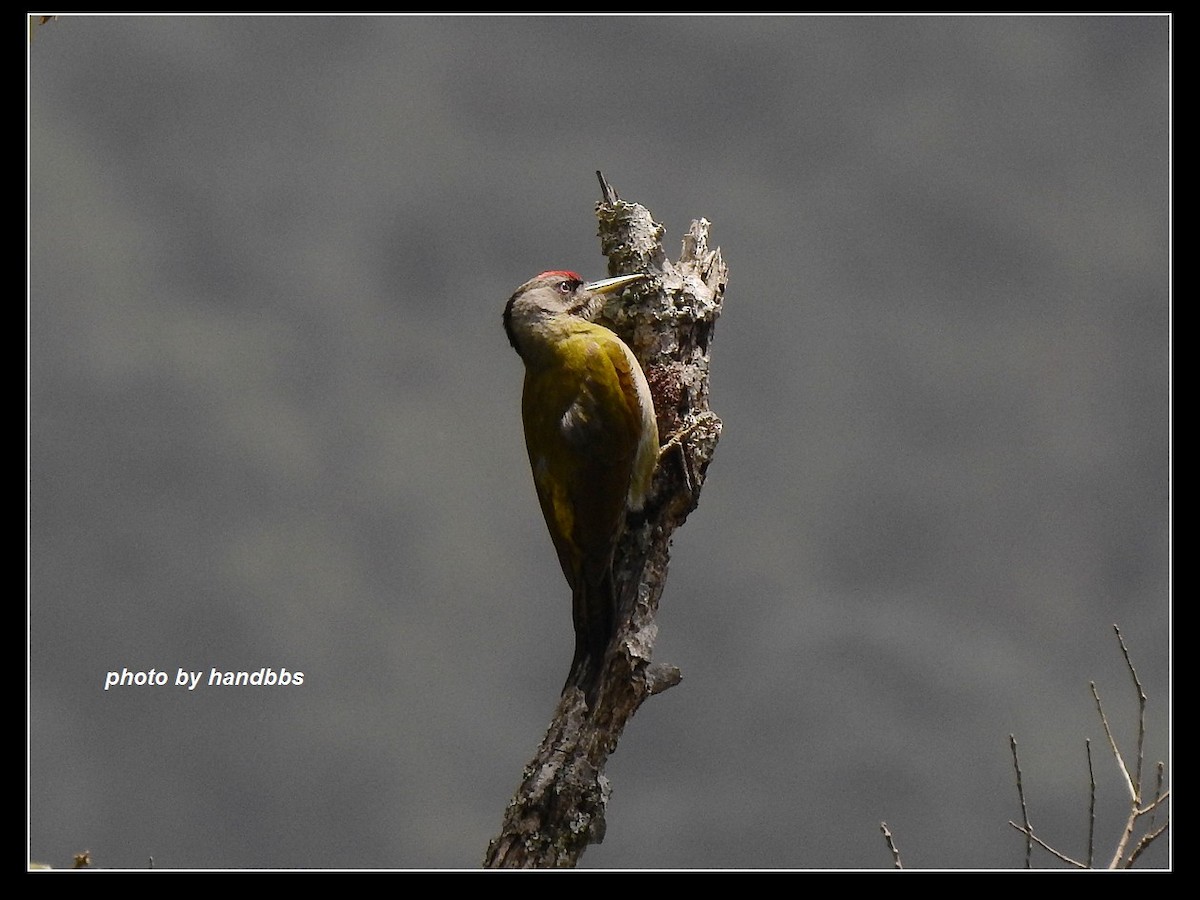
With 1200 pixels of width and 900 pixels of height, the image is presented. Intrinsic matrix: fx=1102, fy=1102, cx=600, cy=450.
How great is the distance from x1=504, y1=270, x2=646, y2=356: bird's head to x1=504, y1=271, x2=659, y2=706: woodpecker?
13 mm

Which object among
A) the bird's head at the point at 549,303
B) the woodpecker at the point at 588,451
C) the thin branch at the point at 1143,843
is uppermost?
the bird's head at the point at 549,303

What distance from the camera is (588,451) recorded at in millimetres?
4582

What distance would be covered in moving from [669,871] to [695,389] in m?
2.01

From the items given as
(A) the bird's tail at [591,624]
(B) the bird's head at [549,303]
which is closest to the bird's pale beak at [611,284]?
(B) the bird's head at [549,303]

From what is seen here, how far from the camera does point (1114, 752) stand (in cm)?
364

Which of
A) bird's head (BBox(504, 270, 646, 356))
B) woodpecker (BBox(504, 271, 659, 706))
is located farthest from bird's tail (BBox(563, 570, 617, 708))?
bird's head (BBox(504, 270, 646, 356))

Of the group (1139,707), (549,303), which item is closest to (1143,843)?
(1139,707)

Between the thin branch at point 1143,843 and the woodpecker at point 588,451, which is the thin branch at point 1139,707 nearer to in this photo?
the thin branch at point 1143,843

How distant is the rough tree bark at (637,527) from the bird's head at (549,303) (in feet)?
0.28

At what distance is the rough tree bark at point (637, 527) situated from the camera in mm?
4102

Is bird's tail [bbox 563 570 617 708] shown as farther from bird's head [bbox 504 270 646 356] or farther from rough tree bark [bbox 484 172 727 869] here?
bird's head [bbox 504 270 646 356]

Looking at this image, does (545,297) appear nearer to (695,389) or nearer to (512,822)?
(695,389)

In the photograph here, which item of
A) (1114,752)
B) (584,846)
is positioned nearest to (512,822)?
(584,846)

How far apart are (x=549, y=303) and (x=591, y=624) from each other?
1.51 metres
